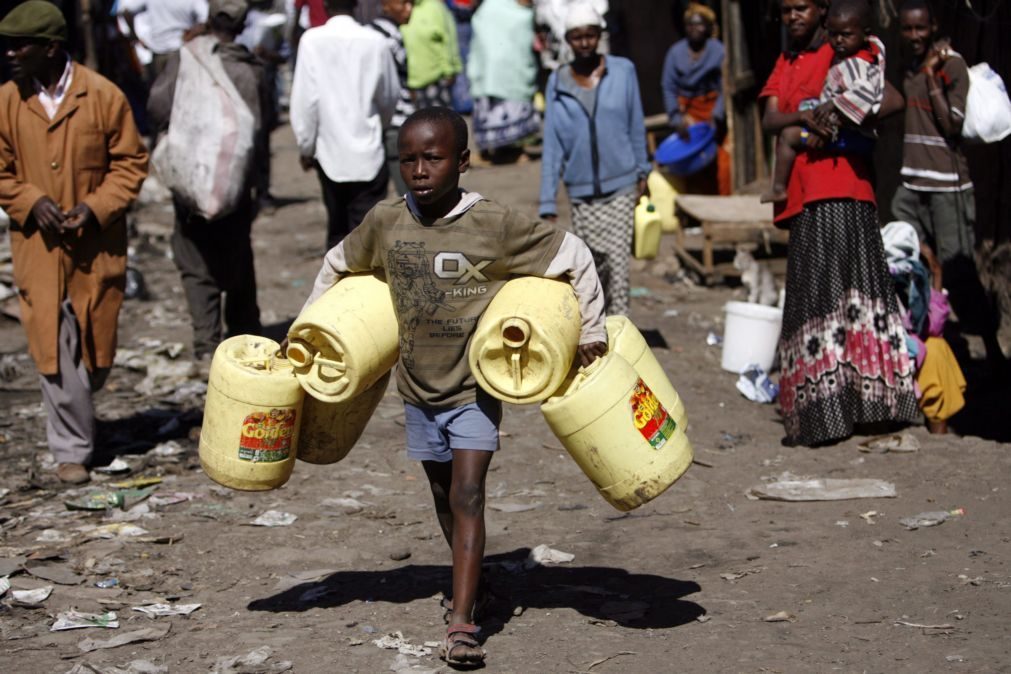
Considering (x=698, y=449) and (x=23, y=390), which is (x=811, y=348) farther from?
(x=23, y=390)

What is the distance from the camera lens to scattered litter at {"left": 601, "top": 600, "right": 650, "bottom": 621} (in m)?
4.32

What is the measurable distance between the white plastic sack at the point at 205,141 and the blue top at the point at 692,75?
593cm

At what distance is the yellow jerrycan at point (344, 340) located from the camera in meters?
3.87

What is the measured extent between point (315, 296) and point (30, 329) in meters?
2.33

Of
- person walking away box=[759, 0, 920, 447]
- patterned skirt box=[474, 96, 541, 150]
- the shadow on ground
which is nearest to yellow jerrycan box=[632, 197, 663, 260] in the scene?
person walking away box=[759, 0, 920, 447]

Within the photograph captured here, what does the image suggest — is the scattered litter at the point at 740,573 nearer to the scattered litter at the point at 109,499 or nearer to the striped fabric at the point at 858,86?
the striped fabric at the point at 858,86

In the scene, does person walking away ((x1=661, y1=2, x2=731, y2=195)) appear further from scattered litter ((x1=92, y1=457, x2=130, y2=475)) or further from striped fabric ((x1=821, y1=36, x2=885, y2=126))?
scattered litter ((x1=92, y1=457, x2=130, y2=475))

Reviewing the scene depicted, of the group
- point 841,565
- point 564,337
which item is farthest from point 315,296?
point 841,565

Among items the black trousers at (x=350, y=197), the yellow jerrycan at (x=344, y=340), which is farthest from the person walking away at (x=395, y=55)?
the yellow jerrycan at (x=344, y=340)

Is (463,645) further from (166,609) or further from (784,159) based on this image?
(784,159)

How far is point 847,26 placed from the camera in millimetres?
5801

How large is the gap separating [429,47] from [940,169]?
8576 millimetres

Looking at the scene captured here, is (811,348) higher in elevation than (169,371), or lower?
higher

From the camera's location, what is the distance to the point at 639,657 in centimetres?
393
